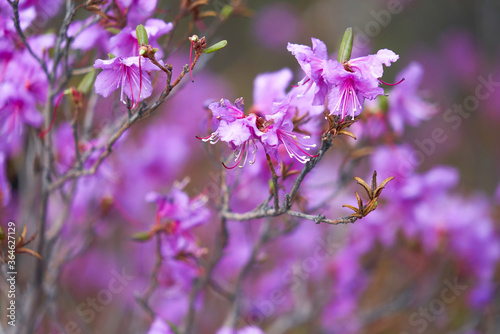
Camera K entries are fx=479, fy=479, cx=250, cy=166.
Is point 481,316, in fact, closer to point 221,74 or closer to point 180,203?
point 180,203

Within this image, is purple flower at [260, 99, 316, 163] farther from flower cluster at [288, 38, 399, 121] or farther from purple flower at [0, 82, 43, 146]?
purple flower at [0, 82, 43, 146]

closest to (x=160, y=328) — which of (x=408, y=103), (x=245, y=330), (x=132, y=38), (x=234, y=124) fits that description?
(x=245, y=330)

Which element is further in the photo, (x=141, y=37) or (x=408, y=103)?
(x=408, y=103)

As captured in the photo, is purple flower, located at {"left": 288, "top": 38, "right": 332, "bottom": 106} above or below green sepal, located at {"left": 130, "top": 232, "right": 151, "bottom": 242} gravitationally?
above

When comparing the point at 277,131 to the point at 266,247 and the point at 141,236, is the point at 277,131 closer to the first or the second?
the point at 141,236

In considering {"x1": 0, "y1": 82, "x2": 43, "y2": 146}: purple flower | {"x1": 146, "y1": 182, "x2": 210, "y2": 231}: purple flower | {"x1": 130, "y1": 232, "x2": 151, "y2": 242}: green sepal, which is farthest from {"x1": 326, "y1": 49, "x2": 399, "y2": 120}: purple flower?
{"x1": 0, "y1": 82, "x2": 43, "y2": 146}: purple flower

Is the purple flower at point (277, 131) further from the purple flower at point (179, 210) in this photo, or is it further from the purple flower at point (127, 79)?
the purple flower at point (179, 210)

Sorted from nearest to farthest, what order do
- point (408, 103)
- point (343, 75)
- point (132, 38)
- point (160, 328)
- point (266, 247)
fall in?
point (343, 75) < point (132, 38) < point (160, 328) < point (408, 103) < point (266, 247)

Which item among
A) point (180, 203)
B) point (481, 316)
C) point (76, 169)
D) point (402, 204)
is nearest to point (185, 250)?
point (180, 203)

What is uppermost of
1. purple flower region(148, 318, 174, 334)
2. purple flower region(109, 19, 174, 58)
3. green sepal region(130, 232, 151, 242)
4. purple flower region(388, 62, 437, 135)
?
purple flower region(109, 19, 174, 58)
